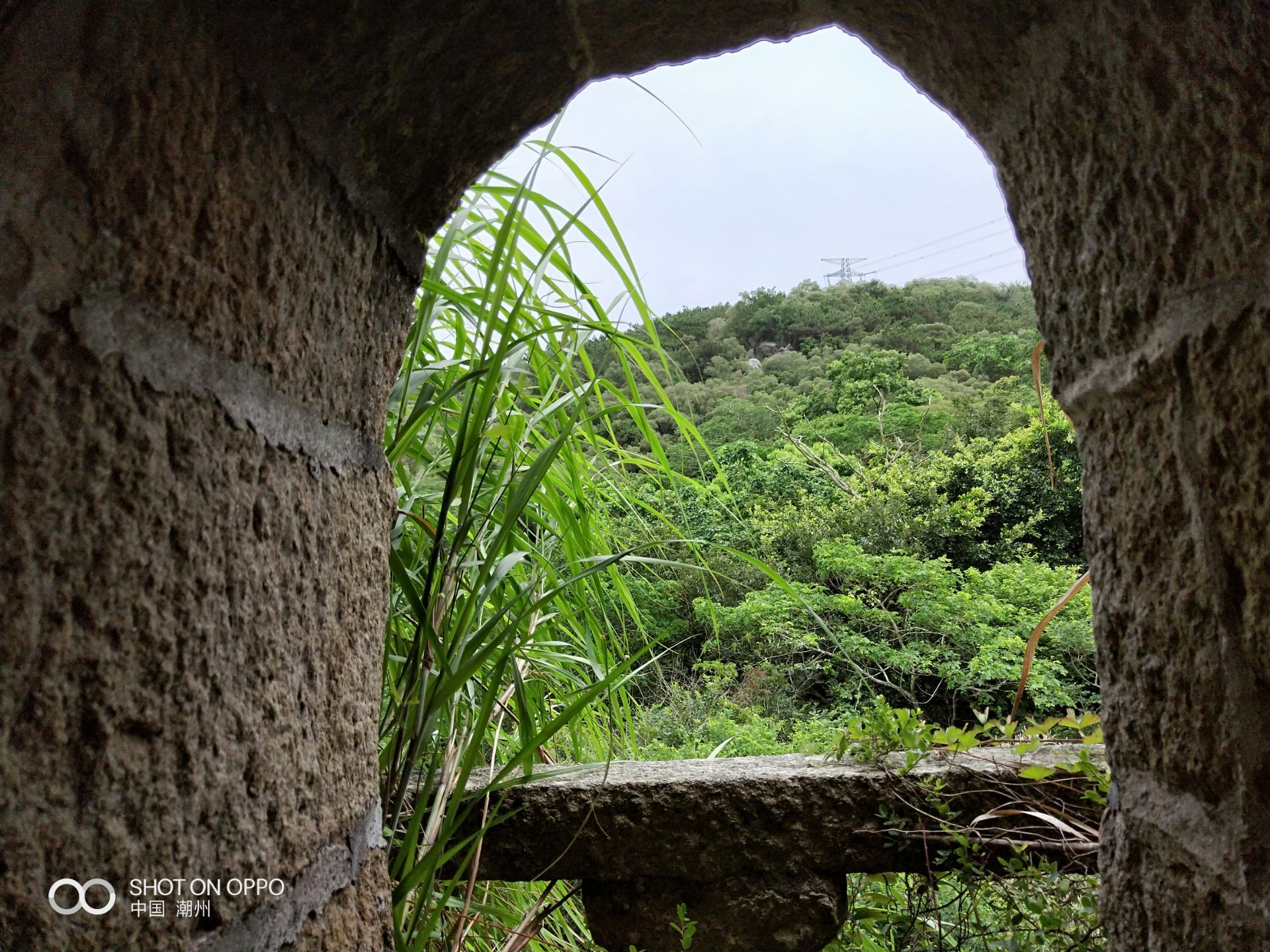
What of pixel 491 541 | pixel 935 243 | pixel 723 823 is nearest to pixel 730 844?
A: pixel 723 823

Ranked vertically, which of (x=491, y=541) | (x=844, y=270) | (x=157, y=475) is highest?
(x=844, y=270)

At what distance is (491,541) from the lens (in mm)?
990

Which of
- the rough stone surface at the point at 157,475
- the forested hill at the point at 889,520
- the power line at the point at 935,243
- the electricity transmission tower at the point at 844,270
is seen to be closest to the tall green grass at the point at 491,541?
the rough stone surface at the point at 157,475

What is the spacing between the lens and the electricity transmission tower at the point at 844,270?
12.9m

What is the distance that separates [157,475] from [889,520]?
7.27 m

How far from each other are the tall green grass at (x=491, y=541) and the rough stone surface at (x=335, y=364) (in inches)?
4.1

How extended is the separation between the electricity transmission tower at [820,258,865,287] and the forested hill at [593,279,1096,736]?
223 centimetres

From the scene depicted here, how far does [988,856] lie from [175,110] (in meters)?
1.13

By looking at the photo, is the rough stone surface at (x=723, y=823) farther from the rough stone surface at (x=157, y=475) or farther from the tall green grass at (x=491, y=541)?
the rough stone surface at (x=157, y=475)

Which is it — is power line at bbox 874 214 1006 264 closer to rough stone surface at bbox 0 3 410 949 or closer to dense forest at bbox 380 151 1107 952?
dense forest at bbox 380 151 1107 952

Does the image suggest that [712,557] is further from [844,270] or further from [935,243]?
[935,243]

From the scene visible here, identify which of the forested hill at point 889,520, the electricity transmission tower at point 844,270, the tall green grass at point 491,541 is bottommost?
the forested hill at point 889,520

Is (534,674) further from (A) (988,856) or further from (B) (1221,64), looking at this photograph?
(B) (1221,64)

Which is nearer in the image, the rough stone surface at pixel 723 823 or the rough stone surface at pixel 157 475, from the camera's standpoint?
the rough stone surface at pixel 157 475
